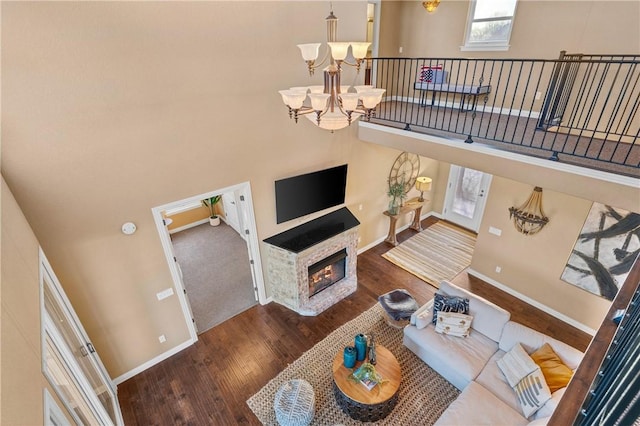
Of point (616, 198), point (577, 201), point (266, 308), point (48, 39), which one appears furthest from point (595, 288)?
point (48, 39)

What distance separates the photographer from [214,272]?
6.38 metres

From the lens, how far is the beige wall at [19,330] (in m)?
1.46

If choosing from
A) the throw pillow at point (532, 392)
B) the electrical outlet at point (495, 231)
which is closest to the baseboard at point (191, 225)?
the electrical outlet at point (495, 231)

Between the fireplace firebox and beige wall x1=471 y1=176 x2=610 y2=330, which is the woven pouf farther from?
beige wall x1=471 y1=176 x2=610 y2=330

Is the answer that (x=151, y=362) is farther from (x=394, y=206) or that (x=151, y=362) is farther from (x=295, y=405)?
(x=394, y=206)

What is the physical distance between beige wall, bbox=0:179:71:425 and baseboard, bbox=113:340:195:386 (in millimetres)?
2301

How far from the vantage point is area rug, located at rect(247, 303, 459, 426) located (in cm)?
385

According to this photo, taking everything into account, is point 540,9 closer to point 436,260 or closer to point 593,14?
point 593,14

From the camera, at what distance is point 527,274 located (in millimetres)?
5508

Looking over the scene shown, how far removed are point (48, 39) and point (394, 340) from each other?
557 centimetres

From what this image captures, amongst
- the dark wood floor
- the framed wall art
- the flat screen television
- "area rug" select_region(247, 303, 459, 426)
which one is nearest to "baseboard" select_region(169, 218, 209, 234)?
the dark wood floor

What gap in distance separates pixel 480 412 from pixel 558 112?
4803 millimetres

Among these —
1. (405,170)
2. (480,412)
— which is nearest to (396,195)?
(405,170)

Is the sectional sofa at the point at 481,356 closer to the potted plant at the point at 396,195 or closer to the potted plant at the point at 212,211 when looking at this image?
the potted plant at the point at 396,195
